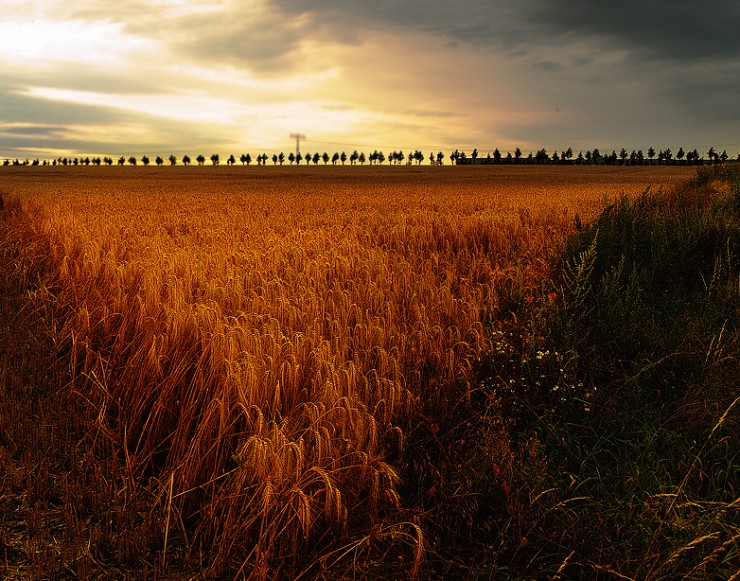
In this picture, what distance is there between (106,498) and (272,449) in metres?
0.96

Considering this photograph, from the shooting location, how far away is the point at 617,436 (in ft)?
10.9

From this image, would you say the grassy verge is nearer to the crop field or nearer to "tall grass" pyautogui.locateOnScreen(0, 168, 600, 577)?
the crop field

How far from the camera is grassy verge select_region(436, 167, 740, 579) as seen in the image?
2.27 metres

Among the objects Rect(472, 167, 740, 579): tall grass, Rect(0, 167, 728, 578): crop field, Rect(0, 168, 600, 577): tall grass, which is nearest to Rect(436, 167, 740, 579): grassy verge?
Rect(472, 167, 740, 579): tall grass

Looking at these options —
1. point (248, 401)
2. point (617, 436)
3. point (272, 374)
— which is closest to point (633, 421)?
point (617, 436)

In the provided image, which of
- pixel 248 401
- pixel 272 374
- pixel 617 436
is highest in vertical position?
pixel 272 374

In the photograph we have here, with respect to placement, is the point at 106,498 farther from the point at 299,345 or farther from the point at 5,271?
the point at 5,271

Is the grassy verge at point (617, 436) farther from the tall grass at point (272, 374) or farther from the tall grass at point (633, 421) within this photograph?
the tall grass at point (272, 374)

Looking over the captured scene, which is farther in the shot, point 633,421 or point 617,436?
point 633,421

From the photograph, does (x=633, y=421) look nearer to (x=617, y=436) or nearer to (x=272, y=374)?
(x=617, y=436)

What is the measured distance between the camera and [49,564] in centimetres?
224

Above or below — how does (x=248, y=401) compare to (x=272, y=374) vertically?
below

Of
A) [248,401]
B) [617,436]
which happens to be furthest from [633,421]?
[248,401]

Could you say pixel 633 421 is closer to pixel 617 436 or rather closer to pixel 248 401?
pixel 617 436
